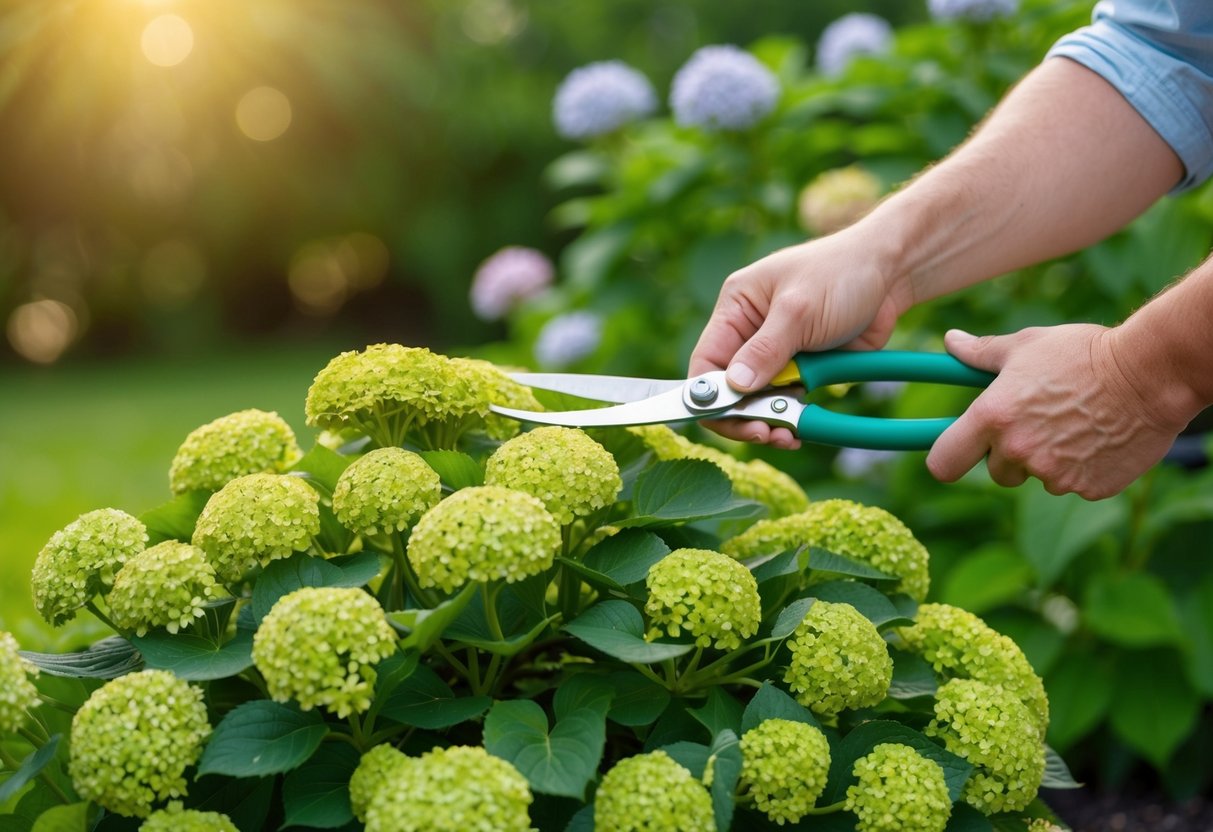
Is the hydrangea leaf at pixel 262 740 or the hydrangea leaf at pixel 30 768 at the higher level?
the hydrangea leaf at pixel 30 768

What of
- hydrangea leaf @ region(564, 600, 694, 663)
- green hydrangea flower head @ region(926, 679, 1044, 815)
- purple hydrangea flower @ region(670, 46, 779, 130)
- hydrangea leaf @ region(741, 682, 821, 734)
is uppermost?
purple hydrangea flower @ region(670, 46, 779, 130)

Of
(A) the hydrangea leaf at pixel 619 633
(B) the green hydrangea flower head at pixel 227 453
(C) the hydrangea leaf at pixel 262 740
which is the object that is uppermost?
(B) the green hydrangea flower head at pixel 227 453

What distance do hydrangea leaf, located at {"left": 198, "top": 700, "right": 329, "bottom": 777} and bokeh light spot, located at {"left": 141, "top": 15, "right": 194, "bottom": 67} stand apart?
7.21m

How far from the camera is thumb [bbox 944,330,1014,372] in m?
1.58

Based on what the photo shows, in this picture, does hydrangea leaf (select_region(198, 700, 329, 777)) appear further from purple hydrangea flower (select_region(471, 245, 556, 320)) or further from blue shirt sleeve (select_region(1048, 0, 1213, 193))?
purple hydrangea flower (select_region(471, 245, 556, 320))

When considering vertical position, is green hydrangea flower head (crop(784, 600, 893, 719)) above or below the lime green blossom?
below

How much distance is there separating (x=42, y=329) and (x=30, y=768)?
13.2 meters

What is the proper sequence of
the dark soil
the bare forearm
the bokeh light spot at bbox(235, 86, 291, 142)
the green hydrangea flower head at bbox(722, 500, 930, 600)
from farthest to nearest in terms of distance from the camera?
the bokeh light spot at bbox(235, 86, 291, 142) → the dark soil → the bare forearm → the green hydrangea flower head at bbox(722, 500, 930, 600)

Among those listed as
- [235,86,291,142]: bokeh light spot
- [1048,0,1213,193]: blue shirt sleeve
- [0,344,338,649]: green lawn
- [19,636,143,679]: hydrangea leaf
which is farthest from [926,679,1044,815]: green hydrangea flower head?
[235,86,291,142]: bokeh light spot

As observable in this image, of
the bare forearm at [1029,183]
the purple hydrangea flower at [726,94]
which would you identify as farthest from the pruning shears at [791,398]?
the purple hydrangea flower at [726,94]

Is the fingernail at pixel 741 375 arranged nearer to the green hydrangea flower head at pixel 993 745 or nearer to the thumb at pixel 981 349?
the thumb at pixel 981 349

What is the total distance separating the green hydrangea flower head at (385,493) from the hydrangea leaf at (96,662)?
0.96ft

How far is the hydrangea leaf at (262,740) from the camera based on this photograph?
108cm

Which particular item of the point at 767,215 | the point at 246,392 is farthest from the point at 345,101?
the point at 767,215
